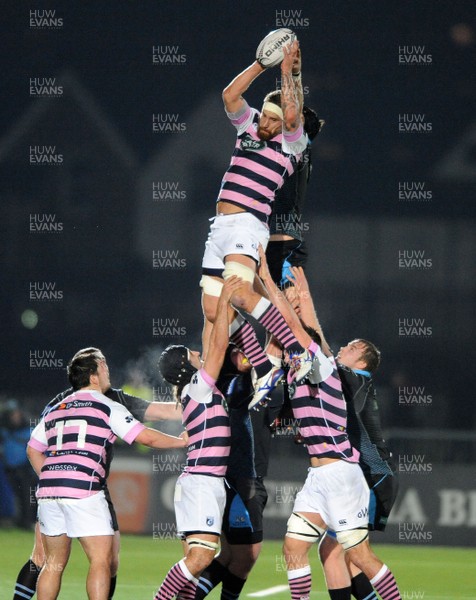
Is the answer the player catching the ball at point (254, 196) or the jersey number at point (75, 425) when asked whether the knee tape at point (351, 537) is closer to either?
the player catching the ball at point (254, 196)

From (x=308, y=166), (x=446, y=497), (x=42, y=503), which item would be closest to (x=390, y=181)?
(x=446, y=497)

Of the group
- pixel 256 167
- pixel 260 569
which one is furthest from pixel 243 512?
pixel 260 569

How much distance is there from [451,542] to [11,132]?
39.2 ft

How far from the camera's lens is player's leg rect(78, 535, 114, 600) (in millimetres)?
6281

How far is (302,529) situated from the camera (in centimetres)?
673

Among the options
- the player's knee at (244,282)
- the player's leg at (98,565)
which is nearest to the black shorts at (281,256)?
the player's knee at (244,282)

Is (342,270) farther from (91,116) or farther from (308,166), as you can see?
(308,166)

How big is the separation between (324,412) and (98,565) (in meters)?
1.63

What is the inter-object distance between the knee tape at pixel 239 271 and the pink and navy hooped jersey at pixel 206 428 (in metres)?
0.71

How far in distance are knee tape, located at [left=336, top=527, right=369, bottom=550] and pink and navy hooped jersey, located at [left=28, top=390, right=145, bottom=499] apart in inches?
54.5

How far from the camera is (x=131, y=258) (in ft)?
70.5

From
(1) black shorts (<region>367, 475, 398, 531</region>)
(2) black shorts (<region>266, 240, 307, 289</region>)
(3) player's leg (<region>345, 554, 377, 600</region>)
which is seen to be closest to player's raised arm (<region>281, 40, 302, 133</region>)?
(2) black shorts (<region>266, 240, 307, 289</region>)

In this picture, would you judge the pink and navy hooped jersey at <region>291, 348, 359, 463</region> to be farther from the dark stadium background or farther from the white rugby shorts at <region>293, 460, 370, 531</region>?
the dark stadium background

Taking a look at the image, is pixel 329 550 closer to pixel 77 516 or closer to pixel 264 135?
pixel 77 516
